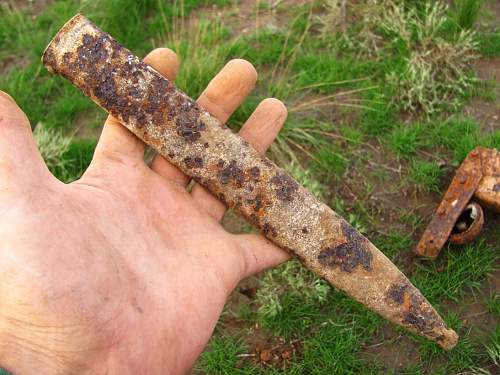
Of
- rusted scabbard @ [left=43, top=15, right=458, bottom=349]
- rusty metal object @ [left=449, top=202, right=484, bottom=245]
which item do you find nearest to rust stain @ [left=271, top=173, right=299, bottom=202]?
rusted scabbard @ [left=43, top=15, right=458, bottom=349]

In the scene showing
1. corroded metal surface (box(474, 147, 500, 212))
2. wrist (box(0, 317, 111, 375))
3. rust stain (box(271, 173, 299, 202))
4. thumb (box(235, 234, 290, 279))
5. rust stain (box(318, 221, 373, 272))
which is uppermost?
corroded metal surface (box(474, 147, 500, 212))

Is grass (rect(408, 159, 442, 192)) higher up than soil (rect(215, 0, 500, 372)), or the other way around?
grass (rect(408, 159, 442, 192))

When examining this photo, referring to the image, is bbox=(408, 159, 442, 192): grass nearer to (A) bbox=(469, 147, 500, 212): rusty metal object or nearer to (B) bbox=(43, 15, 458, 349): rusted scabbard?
(A) bbox=(469, 147, 500, 212): rusty metal object

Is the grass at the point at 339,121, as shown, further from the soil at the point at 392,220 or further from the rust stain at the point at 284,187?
the rust stain at the point at 284,187

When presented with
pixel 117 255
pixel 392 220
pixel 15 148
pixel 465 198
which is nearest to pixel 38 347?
pixel 117 255

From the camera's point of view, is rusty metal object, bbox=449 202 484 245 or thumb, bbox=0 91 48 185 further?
rusty metal object, bbox=449 202 484 245

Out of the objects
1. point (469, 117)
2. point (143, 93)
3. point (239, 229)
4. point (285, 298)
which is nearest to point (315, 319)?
point (285, 298)
